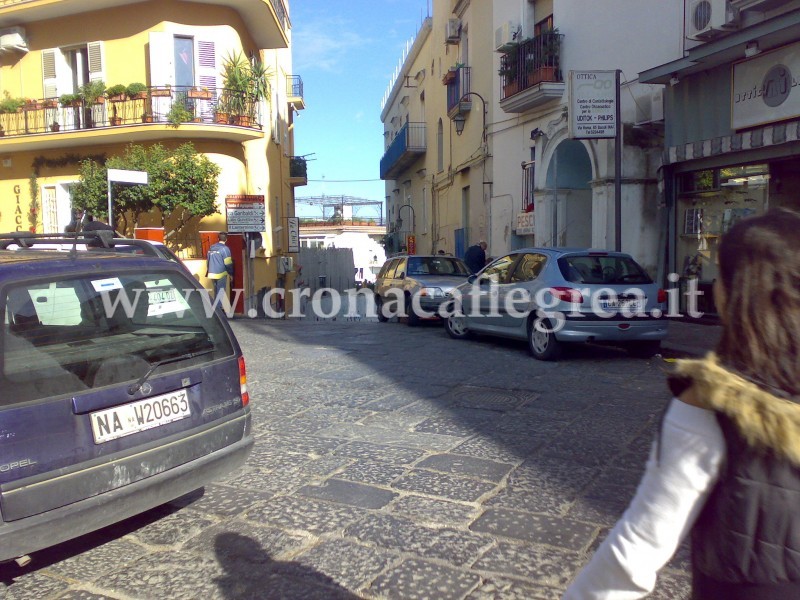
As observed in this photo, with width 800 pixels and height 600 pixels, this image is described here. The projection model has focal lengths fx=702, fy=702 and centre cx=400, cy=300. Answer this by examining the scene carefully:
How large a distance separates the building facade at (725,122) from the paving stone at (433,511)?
8284 mm

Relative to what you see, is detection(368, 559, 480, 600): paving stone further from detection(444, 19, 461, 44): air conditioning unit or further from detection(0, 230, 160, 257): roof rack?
detection(444, 19, 461, 44): air conditioning unit

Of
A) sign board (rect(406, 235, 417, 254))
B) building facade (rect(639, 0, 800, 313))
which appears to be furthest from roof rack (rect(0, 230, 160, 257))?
sign board (rect(406, 235, 417, 254))

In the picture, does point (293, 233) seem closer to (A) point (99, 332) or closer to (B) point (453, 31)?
(B) point (453, 31)

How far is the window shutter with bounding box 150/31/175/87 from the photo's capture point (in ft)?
63.3

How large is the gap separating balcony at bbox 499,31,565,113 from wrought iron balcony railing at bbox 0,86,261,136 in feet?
23.3

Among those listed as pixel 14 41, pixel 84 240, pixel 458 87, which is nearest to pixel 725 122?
pixel 84 240

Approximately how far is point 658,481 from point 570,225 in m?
16.5

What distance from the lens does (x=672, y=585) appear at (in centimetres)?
323

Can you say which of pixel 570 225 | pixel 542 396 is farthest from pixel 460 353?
pixel 570 225

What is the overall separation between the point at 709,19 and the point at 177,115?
1309 centimetres

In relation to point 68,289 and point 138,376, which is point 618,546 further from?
point 68,289

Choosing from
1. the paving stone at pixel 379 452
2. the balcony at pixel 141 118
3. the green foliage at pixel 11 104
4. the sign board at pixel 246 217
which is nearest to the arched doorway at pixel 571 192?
the sign board at pixel 246 217

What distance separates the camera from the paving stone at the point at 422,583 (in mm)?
3191

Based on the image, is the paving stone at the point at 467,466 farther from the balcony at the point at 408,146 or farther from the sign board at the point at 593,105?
the balcony at the point at 408,146
